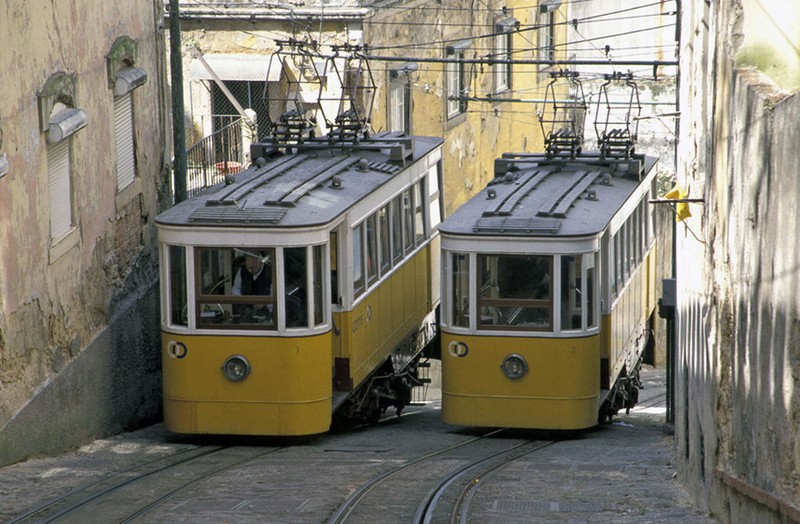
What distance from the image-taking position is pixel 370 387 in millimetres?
14508

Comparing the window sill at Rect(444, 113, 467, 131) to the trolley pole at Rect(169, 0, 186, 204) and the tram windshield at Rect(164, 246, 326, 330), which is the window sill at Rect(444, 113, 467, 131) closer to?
the trolley pole at Rect(169, 0, 186, 204)

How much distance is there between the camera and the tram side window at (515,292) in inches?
513

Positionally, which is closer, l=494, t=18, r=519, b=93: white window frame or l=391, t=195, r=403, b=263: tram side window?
l=391, t=195, r=403, b=263: tram side window

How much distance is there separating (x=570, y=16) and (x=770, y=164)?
30555 mm

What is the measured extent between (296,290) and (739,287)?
199 inches

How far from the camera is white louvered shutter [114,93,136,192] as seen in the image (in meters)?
14.3

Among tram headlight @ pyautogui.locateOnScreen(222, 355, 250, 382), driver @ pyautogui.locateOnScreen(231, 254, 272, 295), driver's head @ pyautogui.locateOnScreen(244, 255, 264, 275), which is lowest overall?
tram headlight @ pyautogui.locateOnScreen(222, 355, 250, 382)

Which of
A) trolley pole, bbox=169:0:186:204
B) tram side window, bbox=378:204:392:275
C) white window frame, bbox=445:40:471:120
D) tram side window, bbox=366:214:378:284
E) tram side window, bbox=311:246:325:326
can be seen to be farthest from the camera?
white window frame, bbox=445:40:471:120

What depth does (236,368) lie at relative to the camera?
12.3 metres

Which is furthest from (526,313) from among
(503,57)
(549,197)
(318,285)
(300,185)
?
(503,57)

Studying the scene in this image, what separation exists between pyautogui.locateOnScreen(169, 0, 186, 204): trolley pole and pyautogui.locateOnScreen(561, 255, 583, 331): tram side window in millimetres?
4962

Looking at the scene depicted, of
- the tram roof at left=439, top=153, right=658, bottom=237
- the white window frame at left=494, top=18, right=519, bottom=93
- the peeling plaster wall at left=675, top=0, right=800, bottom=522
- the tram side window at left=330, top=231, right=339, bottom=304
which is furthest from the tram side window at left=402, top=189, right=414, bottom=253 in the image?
the white window frame at left=494, top=18, right=519, bottom=93

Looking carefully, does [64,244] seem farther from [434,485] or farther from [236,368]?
[434,485]

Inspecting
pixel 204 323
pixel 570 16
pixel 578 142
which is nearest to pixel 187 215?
pixel 204 323
